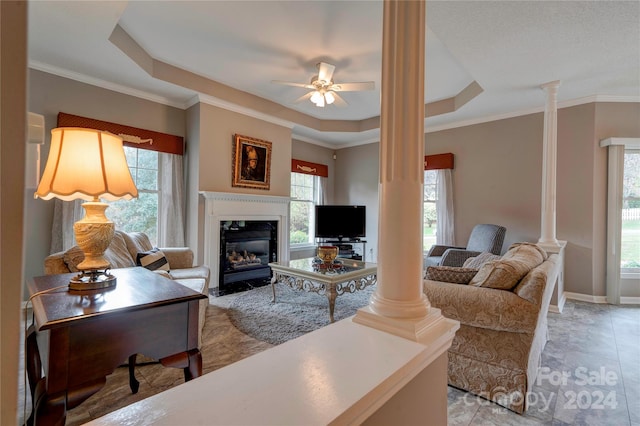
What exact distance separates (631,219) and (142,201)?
609 centimetres

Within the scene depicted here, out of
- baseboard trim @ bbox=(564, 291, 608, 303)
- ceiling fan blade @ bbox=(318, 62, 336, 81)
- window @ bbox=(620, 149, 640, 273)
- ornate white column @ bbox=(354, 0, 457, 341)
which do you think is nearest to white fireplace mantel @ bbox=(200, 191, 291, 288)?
ceiling fan blade @ bbox=(318, 62, 336, 81)

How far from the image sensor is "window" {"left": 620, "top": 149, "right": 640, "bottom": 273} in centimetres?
361

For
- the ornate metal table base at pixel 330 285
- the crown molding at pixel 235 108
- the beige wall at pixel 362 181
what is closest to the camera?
the ornate metal table base at pixel 330 285

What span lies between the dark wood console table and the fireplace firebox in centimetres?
268

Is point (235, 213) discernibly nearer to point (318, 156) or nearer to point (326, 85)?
point (326, 85)

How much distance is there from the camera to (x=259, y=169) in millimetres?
4609

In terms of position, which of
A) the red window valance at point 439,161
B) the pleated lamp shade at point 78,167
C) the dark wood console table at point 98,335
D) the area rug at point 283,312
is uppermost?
the red window valance at point 439,161

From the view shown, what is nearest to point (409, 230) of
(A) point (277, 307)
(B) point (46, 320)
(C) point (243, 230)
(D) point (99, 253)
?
(B) point (46, 320)

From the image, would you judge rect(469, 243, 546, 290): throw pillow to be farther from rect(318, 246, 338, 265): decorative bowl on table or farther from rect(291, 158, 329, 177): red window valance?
rect(291, 158, 329, 177): red window valance

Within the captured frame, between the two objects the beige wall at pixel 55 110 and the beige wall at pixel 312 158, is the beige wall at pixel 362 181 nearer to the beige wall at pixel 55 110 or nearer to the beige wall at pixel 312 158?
the beige wall at pixel 312 158

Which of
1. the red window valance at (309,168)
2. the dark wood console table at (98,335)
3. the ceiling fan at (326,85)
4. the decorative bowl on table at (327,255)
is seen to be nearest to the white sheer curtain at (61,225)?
the dark wood console table at (98,335)

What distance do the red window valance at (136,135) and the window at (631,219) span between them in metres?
5.69

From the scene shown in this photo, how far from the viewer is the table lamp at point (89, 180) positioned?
121 cm

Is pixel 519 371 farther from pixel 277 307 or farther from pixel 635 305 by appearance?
pixel 635 305
